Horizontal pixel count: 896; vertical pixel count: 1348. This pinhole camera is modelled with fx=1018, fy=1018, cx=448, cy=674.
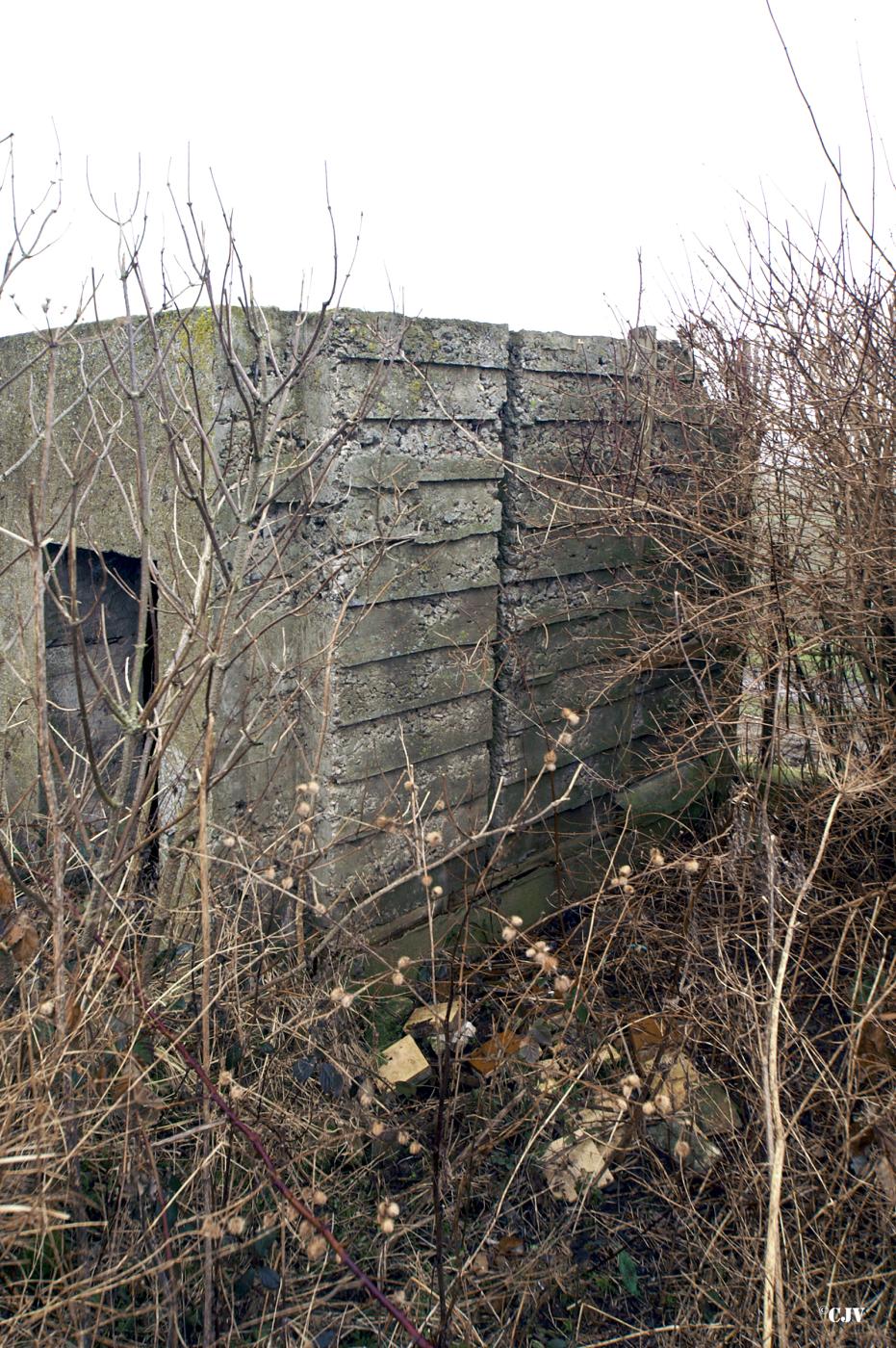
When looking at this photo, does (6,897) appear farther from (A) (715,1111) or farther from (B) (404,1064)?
(A) (715,1111)

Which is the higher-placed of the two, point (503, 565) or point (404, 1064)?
point (503, 565)

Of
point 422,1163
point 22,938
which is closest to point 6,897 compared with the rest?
point 22,938

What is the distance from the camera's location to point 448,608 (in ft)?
11.1

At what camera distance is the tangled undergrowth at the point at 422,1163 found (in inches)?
74.4

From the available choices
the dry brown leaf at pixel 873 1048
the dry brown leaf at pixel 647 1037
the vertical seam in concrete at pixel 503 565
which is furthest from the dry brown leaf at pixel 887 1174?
the vertical seam in concrete at pixel 503 565

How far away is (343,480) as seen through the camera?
9.68ft

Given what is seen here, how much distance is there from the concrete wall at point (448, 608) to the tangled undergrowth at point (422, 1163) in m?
0.52

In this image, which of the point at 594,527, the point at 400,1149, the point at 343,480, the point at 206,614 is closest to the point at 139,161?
the point at 343,480

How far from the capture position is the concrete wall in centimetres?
295

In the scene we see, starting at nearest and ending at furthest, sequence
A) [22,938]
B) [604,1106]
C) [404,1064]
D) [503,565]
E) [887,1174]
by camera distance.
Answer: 1. [22,938]
2. [887,1174]
3. [604,1106]
4. [404,1064]
5. [503,565]

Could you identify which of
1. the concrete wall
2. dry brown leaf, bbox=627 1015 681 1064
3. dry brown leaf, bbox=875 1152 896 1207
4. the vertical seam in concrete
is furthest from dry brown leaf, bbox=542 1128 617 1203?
the vertical seam in concrete

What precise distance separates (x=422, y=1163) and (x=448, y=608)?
167cm

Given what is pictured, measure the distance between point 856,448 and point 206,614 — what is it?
2.11 meters

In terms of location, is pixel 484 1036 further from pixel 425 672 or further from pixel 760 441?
pixel 760 441
